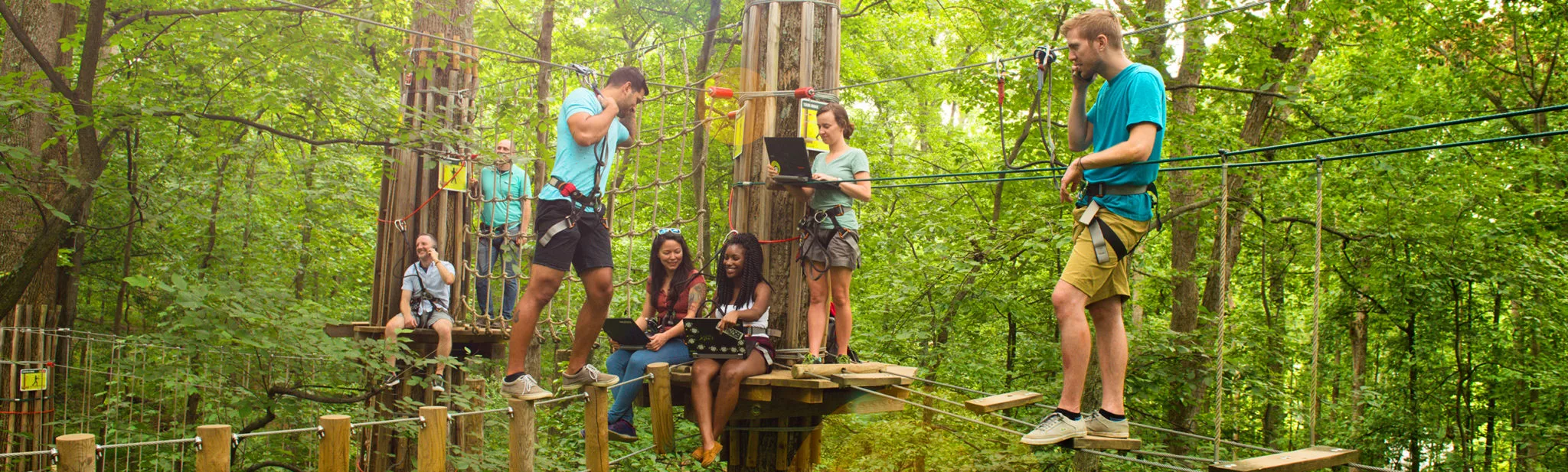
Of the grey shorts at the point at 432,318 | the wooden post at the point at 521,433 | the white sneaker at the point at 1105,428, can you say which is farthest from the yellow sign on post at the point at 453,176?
the white sneaker at the point at 1105,428

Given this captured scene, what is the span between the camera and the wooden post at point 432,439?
3.15 meters

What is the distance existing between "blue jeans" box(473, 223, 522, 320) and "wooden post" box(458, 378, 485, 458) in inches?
28.5

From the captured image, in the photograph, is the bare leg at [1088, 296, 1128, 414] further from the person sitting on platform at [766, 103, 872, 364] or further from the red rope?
the red rope

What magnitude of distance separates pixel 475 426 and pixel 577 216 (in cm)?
93

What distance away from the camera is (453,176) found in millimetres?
6742

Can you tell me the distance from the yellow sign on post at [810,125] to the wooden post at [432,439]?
7.24 ft

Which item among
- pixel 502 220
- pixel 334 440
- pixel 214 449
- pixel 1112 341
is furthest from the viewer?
pixel 502 220

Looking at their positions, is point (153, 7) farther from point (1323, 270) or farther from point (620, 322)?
point (1323, 270)

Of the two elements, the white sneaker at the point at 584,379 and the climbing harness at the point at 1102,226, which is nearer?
the climbing harness at the point at 1102,226

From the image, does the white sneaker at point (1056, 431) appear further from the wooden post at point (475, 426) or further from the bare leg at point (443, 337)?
the bare leg at point (443, 337)

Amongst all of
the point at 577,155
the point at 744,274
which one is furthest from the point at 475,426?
the point at 744,274

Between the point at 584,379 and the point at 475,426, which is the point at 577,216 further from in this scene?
the point at 475,426

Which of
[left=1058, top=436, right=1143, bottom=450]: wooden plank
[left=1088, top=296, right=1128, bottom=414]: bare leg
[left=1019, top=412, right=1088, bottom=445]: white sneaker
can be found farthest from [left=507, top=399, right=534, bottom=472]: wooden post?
[left=1088, top=296, right=1128, bottom=414]: bare leg

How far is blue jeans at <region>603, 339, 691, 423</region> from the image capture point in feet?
15.0
